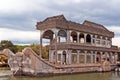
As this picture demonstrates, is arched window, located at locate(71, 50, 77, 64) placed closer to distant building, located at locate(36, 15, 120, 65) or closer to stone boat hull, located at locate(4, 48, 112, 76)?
distant building, located at locate(36, 15, 120, 65)

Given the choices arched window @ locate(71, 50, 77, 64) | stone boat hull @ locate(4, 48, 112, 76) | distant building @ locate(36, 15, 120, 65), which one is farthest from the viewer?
arched window @ locate(71, 50, 77, 64)

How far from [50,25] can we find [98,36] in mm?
12256

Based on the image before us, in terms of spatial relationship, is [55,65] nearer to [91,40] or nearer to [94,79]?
[94,79]

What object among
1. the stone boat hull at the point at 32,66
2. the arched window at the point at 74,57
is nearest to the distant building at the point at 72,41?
the arched window at the point at 74,57

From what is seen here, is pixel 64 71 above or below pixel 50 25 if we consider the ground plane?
below

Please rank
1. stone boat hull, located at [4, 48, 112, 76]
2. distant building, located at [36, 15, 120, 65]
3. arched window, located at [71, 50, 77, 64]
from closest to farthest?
stone boat hull, located at [4, 48, 112, 76] < distant building, located at [36, 15, 120, 65] < arched window, located at [71, 50, 77, 64]


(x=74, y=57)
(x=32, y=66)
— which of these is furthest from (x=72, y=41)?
(x=32, y=66)

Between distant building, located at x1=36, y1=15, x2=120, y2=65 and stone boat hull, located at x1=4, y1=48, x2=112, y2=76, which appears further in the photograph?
distant building, located at x1=36, y1=15, x2=120, y2=65

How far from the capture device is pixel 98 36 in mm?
44625

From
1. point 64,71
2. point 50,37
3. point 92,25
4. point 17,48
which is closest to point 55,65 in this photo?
point 64,71

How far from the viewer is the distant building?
1405 inches

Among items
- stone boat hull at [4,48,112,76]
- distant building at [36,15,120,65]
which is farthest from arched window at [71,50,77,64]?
stone boat hull at [4,48,112,76]

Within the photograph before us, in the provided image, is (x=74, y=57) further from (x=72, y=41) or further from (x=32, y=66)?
(x=32, y=66)

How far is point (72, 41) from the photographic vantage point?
4128cm
